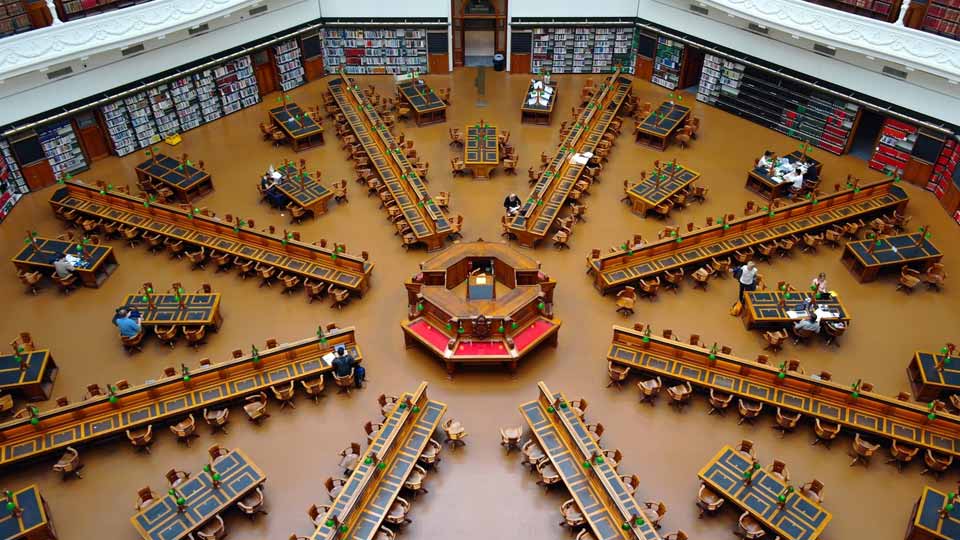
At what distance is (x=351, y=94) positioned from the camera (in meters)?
24.3

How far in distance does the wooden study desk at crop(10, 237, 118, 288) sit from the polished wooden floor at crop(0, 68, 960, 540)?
434 millimetres

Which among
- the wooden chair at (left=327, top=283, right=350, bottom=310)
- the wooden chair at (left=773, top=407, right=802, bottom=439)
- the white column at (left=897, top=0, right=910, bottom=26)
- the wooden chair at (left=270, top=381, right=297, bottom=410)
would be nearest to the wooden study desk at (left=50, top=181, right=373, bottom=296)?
the wooden chair at (left=327, top=283, right=350, bottom=310)

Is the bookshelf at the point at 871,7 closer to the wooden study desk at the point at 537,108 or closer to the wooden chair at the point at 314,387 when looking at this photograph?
the wooden study desk at the point at 537,108

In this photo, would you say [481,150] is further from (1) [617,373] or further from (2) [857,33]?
(2) [857,33]

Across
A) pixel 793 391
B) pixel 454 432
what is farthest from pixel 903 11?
pixel 454 432

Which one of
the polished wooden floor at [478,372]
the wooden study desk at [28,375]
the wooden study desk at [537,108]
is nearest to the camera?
the polished wooden floor at [478,372]

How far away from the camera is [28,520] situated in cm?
1211

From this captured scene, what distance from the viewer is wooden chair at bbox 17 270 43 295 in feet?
57.0

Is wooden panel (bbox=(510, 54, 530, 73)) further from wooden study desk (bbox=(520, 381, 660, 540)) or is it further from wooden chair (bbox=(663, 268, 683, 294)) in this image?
wooden study desk (bbox=(520, 381, 660, 540))

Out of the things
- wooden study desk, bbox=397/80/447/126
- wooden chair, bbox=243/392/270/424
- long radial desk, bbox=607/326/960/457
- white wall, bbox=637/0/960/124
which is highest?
white wall, bbox=637/0/960/124

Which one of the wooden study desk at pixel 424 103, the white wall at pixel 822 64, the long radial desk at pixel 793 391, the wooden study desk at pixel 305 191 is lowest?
the long radial desk at pixel 793 391

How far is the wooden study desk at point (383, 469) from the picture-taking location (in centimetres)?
1205

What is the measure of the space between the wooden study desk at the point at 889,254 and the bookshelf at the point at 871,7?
5971 millimetres

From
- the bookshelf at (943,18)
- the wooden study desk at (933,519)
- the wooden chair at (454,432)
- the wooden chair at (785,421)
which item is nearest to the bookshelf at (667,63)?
the bookshelf at (943,18)
